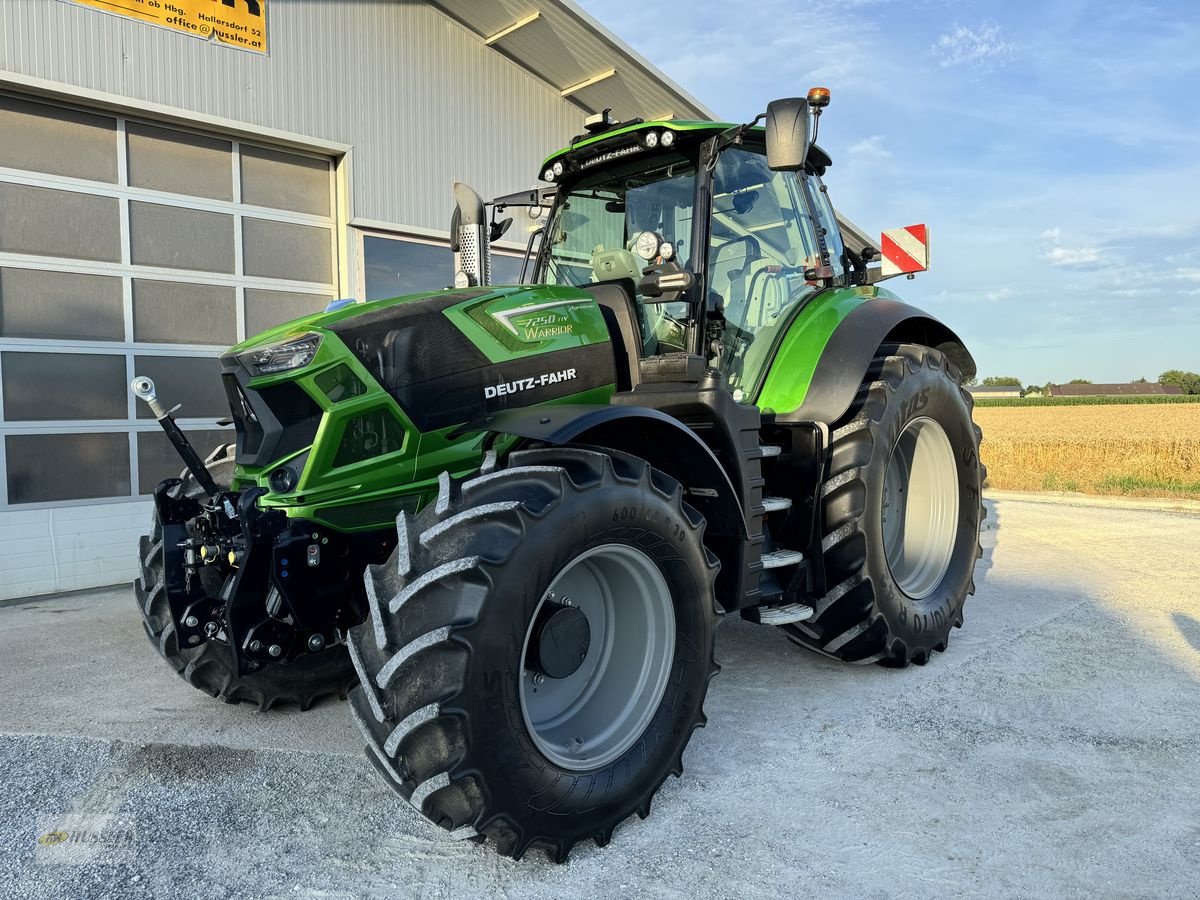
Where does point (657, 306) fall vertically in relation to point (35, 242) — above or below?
below

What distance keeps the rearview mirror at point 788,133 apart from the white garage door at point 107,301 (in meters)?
5.27

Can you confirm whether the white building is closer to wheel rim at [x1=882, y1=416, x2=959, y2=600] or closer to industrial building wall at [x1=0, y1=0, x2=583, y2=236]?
industrial building wall at [x1=0, y1=0, x2=583, y2=236]

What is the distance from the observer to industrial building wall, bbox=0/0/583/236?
605 centimetres

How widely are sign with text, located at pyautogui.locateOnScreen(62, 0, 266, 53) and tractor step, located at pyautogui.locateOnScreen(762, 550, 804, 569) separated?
5982mm

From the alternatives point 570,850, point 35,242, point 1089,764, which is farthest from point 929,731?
point 35,242

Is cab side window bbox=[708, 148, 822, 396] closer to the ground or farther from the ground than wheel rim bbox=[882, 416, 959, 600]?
farther from the ground

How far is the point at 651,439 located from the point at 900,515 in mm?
2027

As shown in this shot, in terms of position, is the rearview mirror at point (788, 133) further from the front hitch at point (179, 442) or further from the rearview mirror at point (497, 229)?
the front hitch at point (179, 442)

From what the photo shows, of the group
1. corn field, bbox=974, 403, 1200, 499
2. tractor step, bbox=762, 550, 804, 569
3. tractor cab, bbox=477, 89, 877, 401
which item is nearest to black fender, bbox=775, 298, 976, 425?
tractor cab, bbox=477, 89, 877, 401

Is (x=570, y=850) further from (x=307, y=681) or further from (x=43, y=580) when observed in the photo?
(x=43, y=580)

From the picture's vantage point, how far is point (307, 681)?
3.66 meters

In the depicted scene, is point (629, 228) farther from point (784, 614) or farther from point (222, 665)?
point (222, 665)

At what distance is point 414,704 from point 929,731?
2148mm

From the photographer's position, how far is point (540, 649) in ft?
8.41
